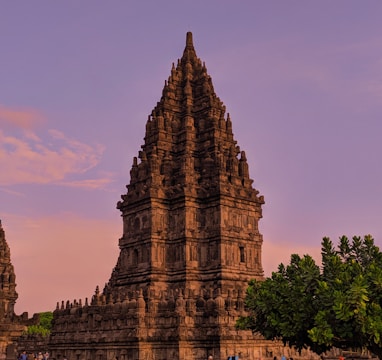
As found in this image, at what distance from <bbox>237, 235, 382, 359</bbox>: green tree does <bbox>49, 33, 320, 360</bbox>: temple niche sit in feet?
48.0

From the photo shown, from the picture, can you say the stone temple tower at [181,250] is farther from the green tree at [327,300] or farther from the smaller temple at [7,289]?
the smaller temple at [7,289]

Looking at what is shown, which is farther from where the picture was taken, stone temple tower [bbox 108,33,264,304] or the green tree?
stone temple tower [bbox 108,33,264,304]

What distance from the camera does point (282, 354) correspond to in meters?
43.1

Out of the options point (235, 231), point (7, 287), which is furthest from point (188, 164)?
point (7, 287)

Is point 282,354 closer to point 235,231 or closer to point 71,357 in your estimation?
point 235,231

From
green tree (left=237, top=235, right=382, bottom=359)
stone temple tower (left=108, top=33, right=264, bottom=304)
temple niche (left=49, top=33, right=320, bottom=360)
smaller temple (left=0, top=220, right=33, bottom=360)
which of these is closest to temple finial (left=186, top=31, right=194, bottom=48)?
temple niche (left=49, top=33, right=320, bottom=360)

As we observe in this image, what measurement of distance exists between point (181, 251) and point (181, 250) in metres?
0.09

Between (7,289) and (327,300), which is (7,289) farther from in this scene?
(327,300)

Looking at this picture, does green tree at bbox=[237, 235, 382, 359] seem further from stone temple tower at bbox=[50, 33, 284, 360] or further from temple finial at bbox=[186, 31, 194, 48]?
temple finial at bbox=[186, 31, 194, 48]

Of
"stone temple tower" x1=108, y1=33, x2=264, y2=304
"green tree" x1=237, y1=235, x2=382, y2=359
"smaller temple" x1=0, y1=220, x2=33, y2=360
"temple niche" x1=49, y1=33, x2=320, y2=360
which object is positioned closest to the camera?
"green tree" x1=237, y1=235, x2=382, y2=359

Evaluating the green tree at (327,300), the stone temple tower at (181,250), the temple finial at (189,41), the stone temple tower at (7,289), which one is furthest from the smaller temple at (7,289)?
the green tree at (327,300)

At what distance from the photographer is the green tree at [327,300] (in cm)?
2112

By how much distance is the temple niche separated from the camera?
40.5 m

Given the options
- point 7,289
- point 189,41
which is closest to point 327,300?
point 189,41
